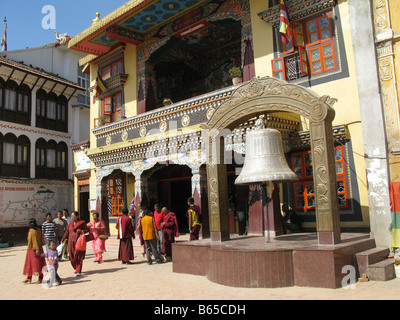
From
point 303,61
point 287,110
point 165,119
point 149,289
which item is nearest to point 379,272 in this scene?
point 287,110

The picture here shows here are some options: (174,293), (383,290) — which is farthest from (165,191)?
(383,290)

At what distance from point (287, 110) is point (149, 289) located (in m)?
4.12

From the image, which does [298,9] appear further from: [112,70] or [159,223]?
[112,70]

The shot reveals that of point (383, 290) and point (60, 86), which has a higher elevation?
point (60, 86)

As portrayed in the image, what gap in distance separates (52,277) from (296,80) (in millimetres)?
8008

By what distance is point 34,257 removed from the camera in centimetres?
834

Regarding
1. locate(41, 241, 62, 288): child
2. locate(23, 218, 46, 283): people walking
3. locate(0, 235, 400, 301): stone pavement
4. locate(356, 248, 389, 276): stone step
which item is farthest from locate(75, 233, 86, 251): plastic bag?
locate(356, 248, 389, 276): stone step

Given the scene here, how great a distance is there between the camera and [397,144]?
887 centimetres

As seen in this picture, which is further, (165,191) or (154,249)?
(165,191)

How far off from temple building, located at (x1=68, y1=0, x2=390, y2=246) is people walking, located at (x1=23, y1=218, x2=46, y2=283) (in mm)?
3776

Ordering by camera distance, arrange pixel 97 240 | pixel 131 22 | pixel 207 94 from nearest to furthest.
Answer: pixel 97 240, pixel 207 94, pixel 131 22

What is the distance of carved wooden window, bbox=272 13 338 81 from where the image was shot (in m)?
10.4

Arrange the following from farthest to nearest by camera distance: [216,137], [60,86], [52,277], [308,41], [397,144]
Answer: [60,86] < [308,41] < [397,144] < [216,137] < [52,277]
